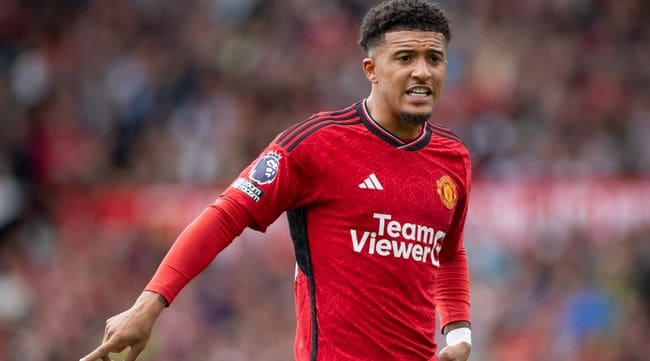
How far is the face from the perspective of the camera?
16.7 ft

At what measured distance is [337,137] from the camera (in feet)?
16.7

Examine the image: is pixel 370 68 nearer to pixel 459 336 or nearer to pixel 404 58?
pixel 404 58

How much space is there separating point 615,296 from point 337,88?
379 centimetres

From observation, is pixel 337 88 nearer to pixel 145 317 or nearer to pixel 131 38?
pixel 131 38

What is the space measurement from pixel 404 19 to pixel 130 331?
5.12ft

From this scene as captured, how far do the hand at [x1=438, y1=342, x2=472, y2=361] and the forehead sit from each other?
3.90ft

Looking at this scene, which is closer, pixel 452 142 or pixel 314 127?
pixel 314 127

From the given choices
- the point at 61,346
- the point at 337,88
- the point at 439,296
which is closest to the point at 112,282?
the point at 61,346

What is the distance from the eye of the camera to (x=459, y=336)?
558 centimetres

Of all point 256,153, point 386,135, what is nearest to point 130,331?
point 386,135

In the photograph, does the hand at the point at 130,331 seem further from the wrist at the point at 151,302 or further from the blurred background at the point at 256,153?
the blurred background at the point at 256,153

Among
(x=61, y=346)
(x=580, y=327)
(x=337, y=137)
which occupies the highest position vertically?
(x=337, y=137)

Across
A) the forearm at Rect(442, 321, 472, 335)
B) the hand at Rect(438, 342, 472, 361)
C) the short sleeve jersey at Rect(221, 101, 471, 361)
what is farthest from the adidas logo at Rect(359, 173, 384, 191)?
the forearm at Rect(442, 321, 472, 335)

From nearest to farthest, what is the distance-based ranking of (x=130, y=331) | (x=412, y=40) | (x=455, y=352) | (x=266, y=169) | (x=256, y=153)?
(x=130, y=331), (x=266, y=169), (x=412, y=40), (x=455, y=352), (x=256, y=153)
